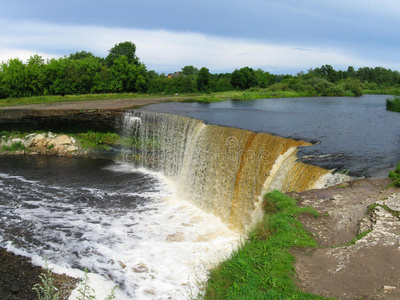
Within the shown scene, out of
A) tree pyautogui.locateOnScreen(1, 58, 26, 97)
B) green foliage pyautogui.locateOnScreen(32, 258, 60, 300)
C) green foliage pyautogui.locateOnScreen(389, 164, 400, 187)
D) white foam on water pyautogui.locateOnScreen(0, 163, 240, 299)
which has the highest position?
tree pyautogui.locateOnScreen(1, 58, 26, 97)

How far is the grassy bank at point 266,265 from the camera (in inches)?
185

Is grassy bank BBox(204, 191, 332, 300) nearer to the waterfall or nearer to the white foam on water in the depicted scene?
the white foam on water

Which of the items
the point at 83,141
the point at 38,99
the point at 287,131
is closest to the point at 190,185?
the point at 287,131

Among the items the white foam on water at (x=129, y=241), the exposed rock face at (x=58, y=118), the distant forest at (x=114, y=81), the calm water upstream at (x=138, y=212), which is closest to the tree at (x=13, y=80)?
the distant forest at (x=114, y=81)

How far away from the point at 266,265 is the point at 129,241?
492 centimetres

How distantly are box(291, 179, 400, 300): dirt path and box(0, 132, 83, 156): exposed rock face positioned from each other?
15.5 meters

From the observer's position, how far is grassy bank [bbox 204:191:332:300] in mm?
4711

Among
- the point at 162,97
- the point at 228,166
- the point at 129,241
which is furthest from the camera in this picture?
the point at 162,97

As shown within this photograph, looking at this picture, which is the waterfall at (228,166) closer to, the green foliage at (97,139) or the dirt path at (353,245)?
the dirt path at (353,245)

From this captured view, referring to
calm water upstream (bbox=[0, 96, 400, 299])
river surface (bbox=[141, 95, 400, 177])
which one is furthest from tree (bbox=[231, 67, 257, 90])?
calm water upstream (bbox=[0, 96, 400, 299])

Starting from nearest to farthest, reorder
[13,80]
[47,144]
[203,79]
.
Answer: [47,144], [13,80], [203,79]

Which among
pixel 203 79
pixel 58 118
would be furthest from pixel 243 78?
pixel 58 118

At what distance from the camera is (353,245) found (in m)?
5.49

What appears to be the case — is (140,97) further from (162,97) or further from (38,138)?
(38,138)
